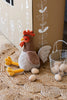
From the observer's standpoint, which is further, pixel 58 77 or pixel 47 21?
pixel 47 21

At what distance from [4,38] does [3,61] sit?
1.88 ft

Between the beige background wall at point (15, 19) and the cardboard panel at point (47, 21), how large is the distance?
6 cm

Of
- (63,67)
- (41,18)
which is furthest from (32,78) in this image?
(41,18)

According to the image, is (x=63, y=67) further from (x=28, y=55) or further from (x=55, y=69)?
(x=28, y=55)

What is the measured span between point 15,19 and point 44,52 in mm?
480

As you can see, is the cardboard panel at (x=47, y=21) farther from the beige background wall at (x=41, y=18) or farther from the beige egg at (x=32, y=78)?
the beige egg at (x=32, y=78)

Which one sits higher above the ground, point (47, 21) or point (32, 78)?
point (47, 21)

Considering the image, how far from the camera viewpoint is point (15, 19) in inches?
69.5

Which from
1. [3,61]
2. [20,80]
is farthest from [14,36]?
[20,80]

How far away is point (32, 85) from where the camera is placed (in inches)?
50.6

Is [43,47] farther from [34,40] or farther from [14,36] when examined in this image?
[14,36]

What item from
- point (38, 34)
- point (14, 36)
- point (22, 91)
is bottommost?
point (22, 91)

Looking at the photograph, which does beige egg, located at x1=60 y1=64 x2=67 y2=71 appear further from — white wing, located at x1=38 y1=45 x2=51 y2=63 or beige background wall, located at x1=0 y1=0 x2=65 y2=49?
beige background wall, located at x1=0 y1=0 x2=65 y2=49

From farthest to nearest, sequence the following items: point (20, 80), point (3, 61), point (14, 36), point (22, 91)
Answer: point (14, 36)
point (3, 61)
point (20, 80)
point (22, 91)
